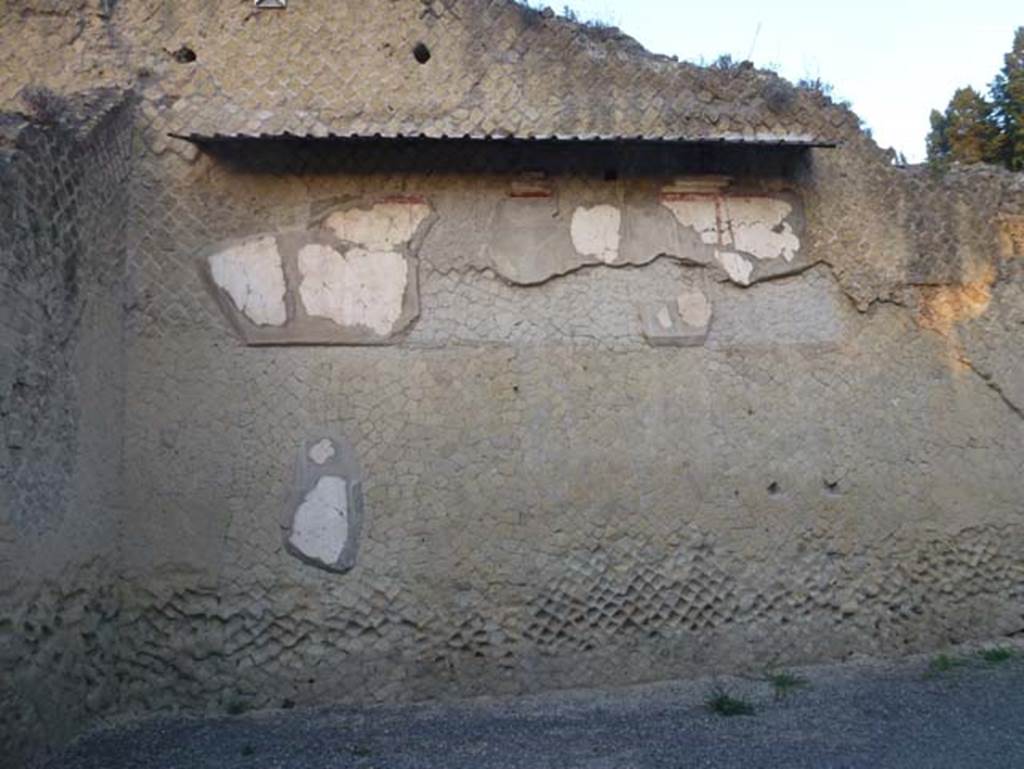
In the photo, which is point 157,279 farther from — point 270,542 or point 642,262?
point 642,262

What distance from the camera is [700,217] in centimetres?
684

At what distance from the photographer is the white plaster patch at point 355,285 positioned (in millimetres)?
6445

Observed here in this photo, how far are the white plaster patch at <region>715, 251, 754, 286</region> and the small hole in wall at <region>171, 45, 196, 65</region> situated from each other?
3.45 metres

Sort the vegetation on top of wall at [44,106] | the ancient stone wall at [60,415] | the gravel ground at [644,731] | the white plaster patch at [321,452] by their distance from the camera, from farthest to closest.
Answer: the white plaster patch at [321,452]
the vegetation on top of wall at [44,106]
the gravel ground at [644,731]
the ancient stone wall at [60,415]

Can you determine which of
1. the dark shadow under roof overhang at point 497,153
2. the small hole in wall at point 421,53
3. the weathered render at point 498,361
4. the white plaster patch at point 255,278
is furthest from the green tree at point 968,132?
the white plaster patch at point 255,278

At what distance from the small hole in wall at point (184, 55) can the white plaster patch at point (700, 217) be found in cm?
303

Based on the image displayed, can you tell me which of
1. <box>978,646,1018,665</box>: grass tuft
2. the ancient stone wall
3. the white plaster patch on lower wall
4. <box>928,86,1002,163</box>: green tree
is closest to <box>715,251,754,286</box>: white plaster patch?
the white plaster patch on lower wall

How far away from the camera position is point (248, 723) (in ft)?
18.9

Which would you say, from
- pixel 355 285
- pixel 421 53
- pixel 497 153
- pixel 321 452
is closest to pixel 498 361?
pixel 355 285

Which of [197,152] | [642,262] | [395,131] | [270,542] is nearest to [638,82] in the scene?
[642,262]

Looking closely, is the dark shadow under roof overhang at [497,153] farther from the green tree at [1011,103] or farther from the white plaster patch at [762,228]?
the green tree at [1011,103]

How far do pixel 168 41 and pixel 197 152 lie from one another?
73cm

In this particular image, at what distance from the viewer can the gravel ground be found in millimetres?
4957

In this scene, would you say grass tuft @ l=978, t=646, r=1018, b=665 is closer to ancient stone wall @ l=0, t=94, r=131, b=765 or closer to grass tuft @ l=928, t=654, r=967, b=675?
grass tuft @ l=928, t=654, r=967, b=675
